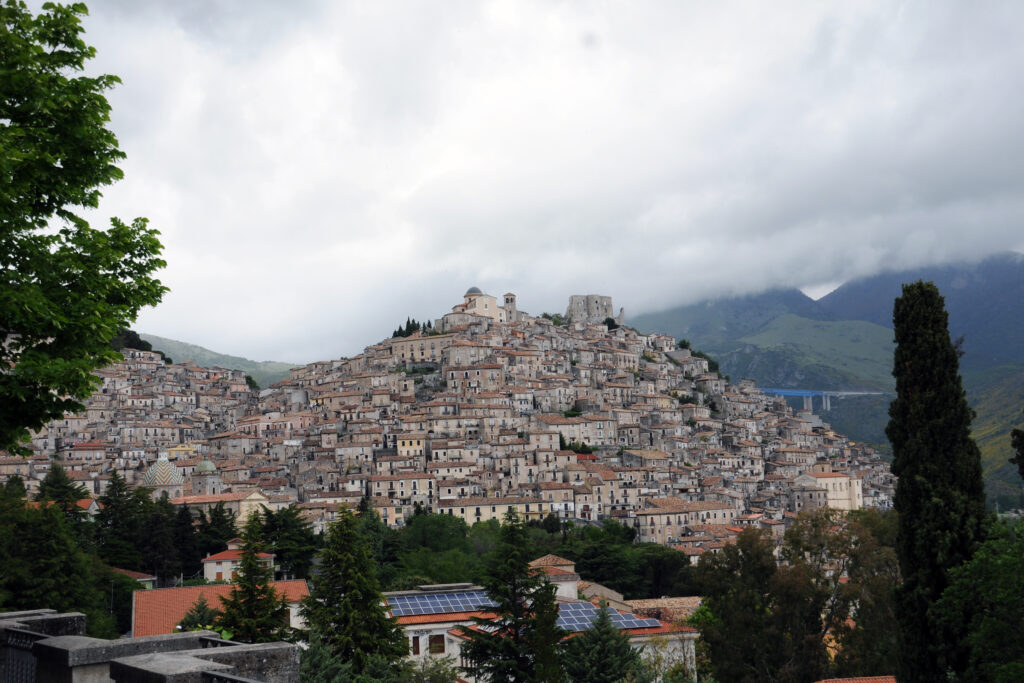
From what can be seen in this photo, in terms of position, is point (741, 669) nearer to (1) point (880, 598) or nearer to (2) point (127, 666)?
(1) point (880, 598)

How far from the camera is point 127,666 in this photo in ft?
22.7

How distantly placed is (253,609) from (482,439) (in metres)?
71.7

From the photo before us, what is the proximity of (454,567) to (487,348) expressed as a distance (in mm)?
62998

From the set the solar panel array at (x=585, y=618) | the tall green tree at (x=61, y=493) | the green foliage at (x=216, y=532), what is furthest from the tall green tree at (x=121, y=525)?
the solar panel array at (x=585, y=618)

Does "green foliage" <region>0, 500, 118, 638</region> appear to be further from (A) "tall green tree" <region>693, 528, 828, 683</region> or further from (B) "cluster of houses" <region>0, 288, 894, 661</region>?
(A) "tall green tree" <region>693, 528, 828, 683</region>

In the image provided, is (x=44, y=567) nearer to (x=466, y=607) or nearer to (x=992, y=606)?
(x=466, y=607)

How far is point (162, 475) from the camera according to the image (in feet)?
281

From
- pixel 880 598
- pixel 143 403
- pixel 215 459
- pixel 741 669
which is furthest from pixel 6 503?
pixel 143 403

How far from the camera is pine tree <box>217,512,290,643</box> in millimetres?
24312

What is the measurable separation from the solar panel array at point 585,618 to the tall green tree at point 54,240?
24.6m

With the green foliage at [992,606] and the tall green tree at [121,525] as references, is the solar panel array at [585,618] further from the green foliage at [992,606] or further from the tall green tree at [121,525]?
the tall green tree at [121,525]

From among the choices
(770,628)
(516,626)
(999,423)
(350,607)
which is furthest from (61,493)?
(999,423)

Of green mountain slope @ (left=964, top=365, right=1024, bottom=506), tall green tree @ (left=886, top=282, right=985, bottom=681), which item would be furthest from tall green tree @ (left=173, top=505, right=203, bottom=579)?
green mountain slope @ (left=964, top=365, right=1024, bottom=506)

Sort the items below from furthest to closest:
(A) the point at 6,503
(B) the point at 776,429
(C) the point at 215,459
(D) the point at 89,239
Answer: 1. (B) the point at 776,429
2. (C) the point at 215,459
3. (A) the point at 6,503
4. (D) the point at 89,239
